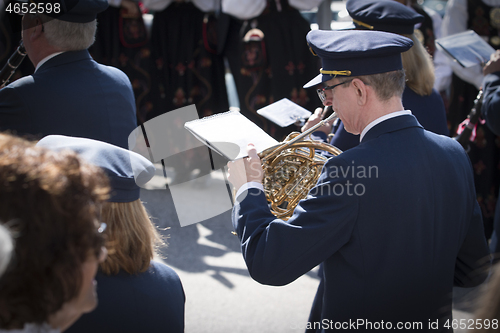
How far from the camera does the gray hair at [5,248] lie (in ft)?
2.07

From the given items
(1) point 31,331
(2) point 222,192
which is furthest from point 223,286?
(1) point 31,331

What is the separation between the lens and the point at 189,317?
8.82 feet

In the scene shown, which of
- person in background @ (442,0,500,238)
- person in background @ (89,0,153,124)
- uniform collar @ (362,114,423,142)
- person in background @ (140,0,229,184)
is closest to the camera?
uniform collar @ (362,114,423,142)

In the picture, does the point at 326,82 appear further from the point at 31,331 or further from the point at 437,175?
the point at 31,331

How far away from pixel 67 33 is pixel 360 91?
4.06 ft

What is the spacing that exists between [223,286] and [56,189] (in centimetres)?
239

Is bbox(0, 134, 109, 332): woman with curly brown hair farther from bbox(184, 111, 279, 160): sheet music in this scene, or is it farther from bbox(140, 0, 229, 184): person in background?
bbox(140, 0, 229, 184): person in background

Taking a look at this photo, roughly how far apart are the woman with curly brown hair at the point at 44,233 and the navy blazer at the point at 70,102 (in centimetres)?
109

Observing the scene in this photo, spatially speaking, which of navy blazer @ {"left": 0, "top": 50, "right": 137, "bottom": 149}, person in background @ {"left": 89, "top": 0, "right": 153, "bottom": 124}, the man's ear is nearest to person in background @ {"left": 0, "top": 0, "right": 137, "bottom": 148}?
navy blazer @ {"left": 0, "top": 50, "right": 137, "bottom": 149}

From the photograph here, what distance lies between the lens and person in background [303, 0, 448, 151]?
6.56 feet

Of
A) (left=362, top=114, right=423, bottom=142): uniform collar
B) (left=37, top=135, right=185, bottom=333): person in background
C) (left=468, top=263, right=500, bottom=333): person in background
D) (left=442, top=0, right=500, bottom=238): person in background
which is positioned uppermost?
(left=468, top=263, right=500, bottom=333): person in background

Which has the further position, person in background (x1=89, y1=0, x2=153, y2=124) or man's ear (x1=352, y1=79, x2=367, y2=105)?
person in background (x1=89, y1=0, x2=153, y2=124)

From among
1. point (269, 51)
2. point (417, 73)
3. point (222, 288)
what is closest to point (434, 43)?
point (269, 51)

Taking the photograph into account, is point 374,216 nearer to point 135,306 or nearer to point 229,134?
point 229,134
